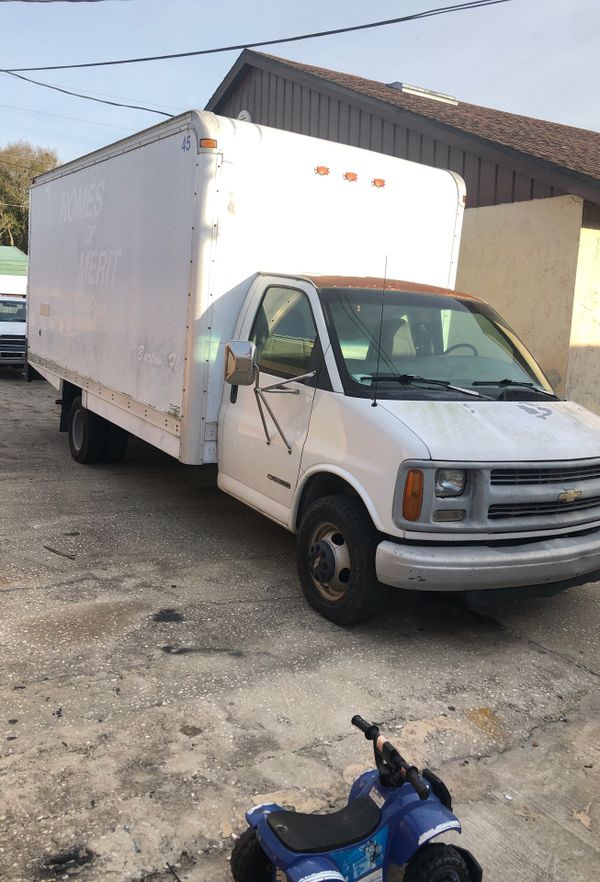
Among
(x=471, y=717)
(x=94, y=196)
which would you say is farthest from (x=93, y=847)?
(x=94, y=196)

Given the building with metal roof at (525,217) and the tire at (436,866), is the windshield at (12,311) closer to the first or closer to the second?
the building with metal roof at (525,217)

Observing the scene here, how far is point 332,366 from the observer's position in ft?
15.9

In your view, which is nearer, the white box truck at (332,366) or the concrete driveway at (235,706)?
the concrete driveway at (235,706)

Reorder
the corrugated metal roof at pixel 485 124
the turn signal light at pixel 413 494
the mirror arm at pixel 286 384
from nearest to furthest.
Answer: the turn signal light at pixel 413 494
the mirror arm at pixel 286 384
the corrugated metal roof at pixel 485 124

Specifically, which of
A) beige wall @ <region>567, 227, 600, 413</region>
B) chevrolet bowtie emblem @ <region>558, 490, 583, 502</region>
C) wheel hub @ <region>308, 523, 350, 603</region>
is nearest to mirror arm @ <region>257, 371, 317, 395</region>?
wheel hub @ <region>308, 523, 350, 603</region>

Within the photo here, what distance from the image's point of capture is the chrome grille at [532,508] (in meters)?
4.25

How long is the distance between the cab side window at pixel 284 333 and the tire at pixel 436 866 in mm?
3070

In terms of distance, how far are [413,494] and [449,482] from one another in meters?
0.20

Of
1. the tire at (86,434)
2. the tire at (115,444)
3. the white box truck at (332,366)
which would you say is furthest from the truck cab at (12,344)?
the white box truck at (332,366)

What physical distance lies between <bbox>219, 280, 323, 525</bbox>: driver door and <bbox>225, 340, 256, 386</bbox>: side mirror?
400 millimetres

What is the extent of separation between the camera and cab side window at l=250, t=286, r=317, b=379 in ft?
16.8

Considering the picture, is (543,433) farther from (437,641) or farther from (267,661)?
(267,661)

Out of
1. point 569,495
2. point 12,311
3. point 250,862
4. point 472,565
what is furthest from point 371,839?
point 12,311

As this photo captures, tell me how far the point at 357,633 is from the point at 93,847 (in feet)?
7.11
